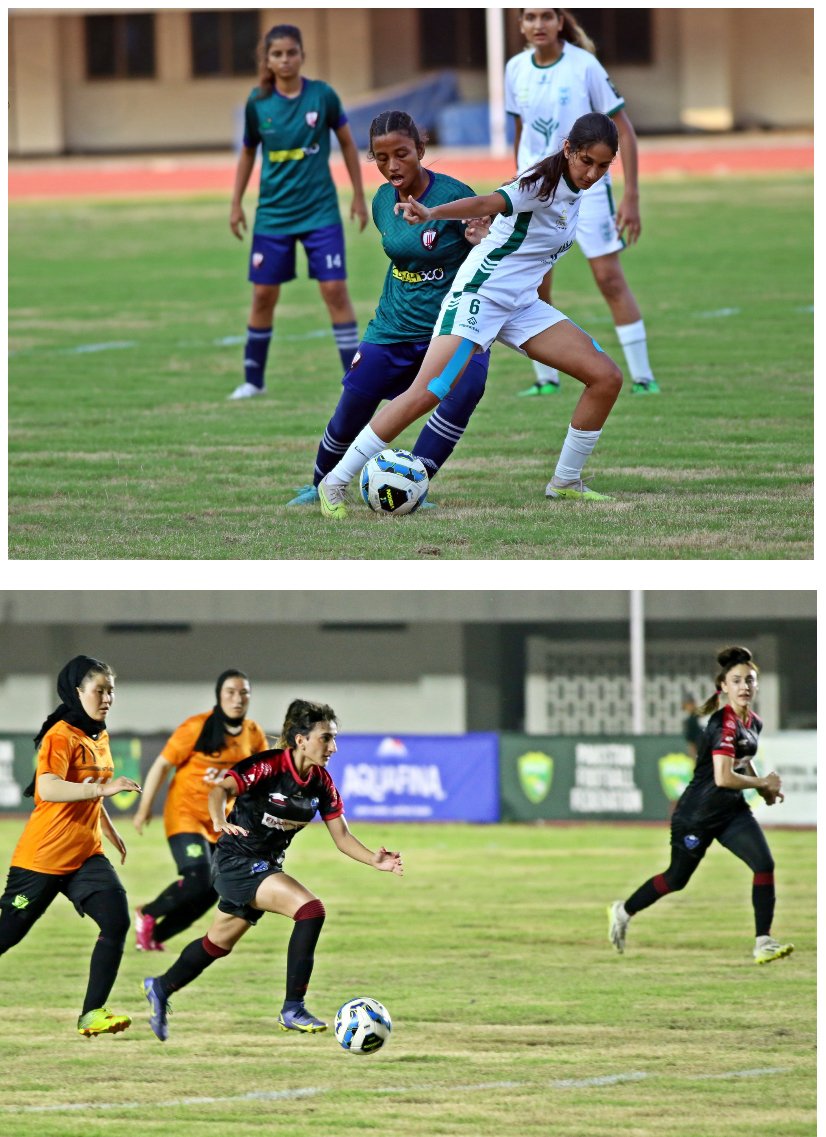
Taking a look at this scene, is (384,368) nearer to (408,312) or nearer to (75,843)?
(408,312)

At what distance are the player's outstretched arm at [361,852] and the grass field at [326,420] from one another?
137 cm

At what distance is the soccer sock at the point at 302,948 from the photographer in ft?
20.2

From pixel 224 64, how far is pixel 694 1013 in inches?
1437

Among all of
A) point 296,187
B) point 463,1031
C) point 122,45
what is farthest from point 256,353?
point 122,45

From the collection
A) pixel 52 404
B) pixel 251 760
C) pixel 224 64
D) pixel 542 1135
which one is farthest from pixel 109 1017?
pixel 224 64

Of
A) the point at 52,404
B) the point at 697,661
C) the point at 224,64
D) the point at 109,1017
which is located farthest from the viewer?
the point at 224,64

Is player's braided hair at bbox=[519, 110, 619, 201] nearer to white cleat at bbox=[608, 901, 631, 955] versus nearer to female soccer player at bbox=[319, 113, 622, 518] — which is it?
female soccer player at bbox=[319, 113, 622, 518]

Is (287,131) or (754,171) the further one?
(754,171)

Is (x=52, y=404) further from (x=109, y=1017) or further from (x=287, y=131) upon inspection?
(x=109, y=1017)

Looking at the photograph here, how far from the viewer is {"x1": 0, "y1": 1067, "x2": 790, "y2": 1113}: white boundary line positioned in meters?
6.60

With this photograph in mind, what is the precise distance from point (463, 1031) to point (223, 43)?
121ft

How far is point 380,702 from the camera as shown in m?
26.6

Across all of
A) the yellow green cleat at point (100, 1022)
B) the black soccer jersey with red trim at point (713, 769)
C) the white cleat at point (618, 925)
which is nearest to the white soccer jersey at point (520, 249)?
the black soccer jersey with red trim at point (713, 769)

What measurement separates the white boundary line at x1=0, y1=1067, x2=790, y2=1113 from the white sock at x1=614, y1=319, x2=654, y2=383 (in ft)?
16.2
